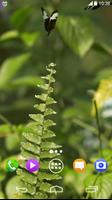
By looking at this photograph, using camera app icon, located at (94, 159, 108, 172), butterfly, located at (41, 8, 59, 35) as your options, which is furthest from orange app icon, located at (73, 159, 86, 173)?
butterfly, located at (41, 8, 59, 35)

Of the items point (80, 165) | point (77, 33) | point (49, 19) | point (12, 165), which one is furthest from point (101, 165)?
point (77, 33)

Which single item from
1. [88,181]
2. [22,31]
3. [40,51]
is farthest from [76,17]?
[88,181]

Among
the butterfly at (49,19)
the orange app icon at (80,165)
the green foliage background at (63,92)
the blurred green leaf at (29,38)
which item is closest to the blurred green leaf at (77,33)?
the green foliage background at (63,92)

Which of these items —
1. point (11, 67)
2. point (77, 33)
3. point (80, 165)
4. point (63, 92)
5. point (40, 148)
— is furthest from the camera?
point (63, 92)

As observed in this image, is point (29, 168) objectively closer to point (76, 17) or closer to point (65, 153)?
point (65, 153)

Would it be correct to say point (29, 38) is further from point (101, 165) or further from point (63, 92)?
point (101, 165)
